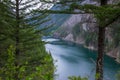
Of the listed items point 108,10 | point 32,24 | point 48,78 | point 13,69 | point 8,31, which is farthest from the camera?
point 32,24

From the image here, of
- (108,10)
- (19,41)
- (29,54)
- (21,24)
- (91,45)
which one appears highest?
(108,10)

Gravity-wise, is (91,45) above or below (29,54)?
below

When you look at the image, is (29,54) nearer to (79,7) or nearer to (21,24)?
(21,24)

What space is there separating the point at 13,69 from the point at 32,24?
1312 centimetres

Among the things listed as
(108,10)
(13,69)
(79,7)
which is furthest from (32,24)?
(13,69)

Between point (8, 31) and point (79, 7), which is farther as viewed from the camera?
point (8, 31)

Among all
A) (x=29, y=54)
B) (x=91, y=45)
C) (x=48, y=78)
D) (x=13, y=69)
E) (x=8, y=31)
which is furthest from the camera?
(x=91, y=45)

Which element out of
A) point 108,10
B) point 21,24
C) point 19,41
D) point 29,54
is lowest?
point 29,54

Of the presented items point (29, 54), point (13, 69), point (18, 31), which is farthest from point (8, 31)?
point (13, 69)

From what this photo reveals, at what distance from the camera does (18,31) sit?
15250mm

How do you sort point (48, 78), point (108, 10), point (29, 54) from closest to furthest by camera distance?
point (48, 78), point (108, 10), point (29, 54)

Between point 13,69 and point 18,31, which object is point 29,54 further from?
point 13,69

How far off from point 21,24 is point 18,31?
1.60 feet

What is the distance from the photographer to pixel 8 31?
49.6ft
